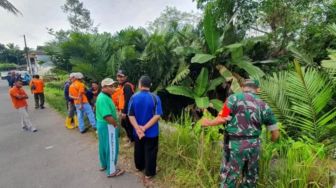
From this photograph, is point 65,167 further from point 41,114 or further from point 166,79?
point 41,114

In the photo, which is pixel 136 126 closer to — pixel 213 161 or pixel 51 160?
pixel 213 161

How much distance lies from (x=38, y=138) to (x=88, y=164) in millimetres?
2917

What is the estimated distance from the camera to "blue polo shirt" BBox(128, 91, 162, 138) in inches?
153

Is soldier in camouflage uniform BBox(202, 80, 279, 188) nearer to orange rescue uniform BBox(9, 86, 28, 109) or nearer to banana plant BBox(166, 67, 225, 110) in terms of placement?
banana plant BBox(166, 67, 225, 110)

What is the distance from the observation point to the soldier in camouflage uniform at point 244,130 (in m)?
2.84

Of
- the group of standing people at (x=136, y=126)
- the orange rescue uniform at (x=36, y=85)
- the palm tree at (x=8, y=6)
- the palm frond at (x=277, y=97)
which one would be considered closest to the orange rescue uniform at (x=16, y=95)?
the orange rescue uniform at (x=36, y=85)

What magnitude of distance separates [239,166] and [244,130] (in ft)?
1.43

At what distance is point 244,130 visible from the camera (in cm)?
286

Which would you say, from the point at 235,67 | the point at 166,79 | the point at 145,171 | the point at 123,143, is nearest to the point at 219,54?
the point at 235,67

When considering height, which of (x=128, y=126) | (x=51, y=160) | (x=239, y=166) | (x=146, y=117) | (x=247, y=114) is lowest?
(x=51, y=160)

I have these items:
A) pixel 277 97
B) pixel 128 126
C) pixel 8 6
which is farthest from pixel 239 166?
pixel 8 6

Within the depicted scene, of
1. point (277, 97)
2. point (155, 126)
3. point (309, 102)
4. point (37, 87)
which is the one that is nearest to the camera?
point (155, 126)

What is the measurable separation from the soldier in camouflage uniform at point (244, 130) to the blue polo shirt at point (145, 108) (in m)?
1.18

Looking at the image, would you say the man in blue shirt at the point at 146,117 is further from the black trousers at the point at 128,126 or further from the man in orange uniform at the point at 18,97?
the man in orange uniform at the point at 18,97
